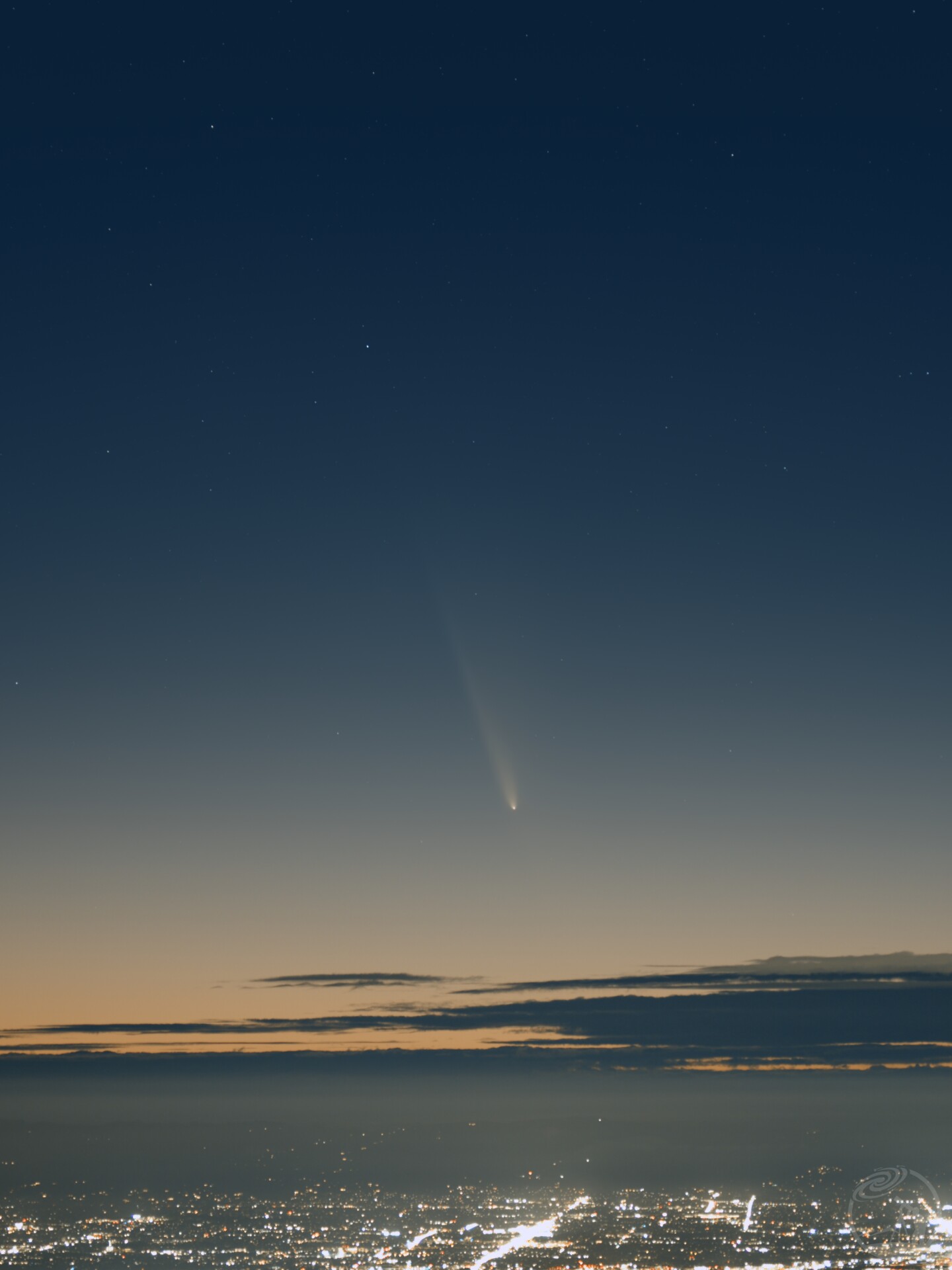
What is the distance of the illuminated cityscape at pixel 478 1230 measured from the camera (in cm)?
9269

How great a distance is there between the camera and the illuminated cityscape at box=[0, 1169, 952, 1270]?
9269cm

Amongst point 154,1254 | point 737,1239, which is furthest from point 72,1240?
point 737,1239

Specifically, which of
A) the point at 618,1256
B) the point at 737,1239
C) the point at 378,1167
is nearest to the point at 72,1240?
the point at 618,1256

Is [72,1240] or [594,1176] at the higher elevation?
[72,1240]

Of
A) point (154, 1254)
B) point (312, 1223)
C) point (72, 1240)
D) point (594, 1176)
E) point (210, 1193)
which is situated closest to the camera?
point (154, 1254)

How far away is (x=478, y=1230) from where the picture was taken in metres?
114

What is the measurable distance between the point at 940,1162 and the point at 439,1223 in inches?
3486

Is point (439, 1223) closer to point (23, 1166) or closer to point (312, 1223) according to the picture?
point (312, 1223)

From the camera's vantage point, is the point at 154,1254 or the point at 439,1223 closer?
the point at 154,1254

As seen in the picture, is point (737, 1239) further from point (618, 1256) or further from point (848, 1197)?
point (848, 1197)

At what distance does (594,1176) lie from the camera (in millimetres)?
Result: 170125

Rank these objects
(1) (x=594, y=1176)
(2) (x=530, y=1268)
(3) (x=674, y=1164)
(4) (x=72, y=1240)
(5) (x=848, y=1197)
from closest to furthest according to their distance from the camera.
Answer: (2) (x=530, y=1268), (4) (x=72, y=1240), (5) (x=848, y=1197), (1) (x=594, y=1176), (3) (x=674, y=1164)

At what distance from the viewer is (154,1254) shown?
94938 mm

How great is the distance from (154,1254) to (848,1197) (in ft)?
270
